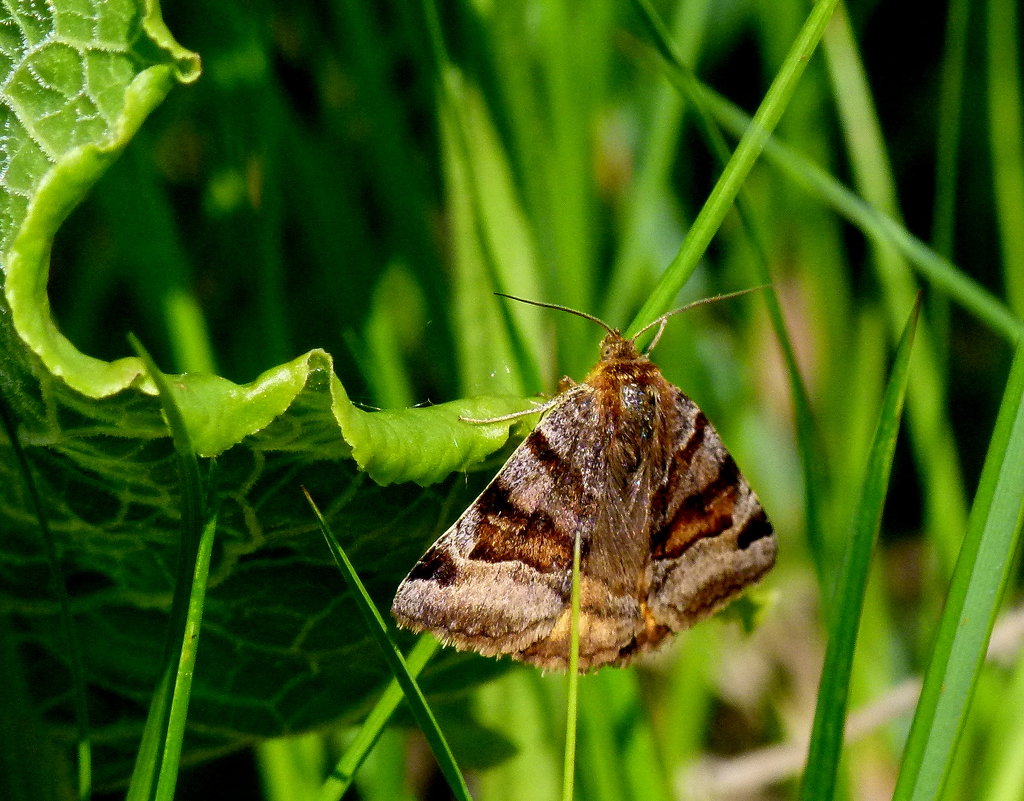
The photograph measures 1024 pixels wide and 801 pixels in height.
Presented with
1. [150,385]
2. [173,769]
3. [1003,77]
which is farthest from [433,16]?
[1003,77]

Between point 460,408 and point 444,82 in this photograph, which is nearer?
point 460,408

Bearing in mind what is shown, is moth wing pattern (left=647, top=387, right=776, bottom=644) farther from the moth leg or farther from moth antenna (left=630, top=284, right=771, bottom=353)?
the moth leg

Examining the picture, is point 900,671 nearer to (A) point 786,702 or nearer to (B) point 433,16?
(A) point 786,702

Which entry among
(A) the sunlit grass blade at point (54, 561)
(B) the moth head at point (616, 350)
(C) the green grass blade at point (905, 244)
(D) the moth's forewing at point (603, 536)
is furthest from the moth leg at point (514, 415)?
(C) the green grass blade at point (905, 244)

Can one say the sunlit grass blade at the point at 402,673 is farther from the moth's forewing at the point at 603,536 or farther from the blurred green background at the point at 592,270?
the blurred green background at the point at 592,270

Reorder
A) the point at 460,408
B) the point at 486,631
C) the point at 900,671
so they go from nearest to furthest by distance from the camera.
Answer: the point at 460,408, the point at 486,631, the point at 900,671

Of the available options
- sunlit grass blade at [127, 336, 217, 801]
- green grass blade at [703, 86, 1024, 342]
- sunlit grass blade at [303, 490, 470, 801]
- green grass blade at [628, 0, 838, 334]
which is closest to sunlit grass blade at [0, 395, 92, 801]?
sunlit grass blade at [127, 336, 217, 801]
